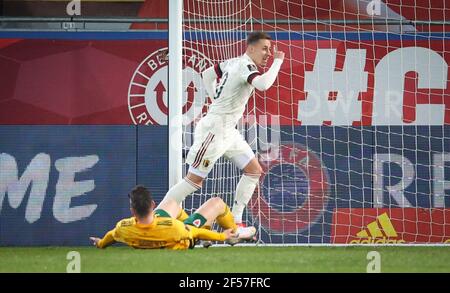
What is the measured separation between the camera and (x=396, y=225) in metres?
13.0

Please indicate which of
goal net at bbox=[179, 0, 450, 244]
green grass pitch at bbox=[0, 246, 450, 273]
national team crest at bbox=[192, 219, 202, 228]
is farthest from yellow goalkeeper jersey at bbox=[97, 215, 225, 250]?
goal net at bbox=[179, 0, 450, 244]

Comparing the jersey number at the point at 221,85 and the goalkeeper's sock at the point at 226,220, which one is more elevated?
the jersey number at the point at 221,85

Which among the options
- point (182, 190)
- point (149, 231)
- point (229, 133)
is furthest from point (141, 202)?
point (229, 133)

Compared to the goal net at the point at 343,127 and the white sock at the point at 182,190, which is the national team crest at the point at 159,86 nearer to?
the goal net at the point at 343,127

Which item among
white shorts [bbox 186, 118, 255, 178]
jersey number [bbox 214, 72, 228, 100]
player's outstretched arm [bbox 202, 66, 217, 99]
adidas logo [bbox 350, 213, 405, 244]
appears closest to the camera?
white shorts [bbox 186, 118, 255, 178]

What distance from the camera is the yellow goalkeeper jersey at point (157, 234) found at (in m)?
9.60

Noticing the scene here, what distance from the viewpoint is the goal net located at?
43.0ft

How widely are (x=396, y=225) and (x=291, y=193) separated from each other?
123cm

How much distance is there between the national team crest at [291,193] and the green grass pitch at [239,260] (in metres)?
1.51

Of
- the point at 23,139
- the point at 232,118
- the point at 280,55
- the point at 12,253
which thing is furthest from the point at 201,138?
the point at 23,139

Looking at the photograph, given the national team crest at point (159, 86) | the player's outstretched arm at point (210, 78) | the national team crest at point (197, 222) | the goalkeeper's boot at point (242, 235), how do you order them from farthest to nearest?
the national team crest at point (159, 86) → the player's outstretched arm at point (210, 78) → the goalkeeper's boot at point (242, 235) → the national team crest at point (197, 222)

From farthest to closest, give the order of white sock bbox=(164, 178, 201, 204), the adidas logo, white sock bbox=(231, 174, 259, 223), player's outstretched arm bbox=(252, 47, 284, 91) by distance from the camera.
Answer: the adidas logo, white sock bbox=(231, 174, 259, 223), white sock bbox=(164, 178, 201, 204), player's outstretched arm bbox=(252, 47, 284, 91)

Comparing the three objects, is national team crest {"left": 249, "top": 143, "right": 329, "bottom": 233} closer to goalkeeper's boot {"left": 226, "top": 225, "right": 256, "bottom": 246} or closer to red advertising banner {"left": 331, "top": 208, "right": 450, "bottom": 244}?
red advertising banner {"left": 331, "top": 208, "right": 450, "bottom": 244}

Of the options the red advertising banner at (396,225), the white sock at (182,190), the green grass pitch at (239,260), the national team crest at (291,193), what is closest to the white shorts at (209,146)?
the white sock at (182,190)
